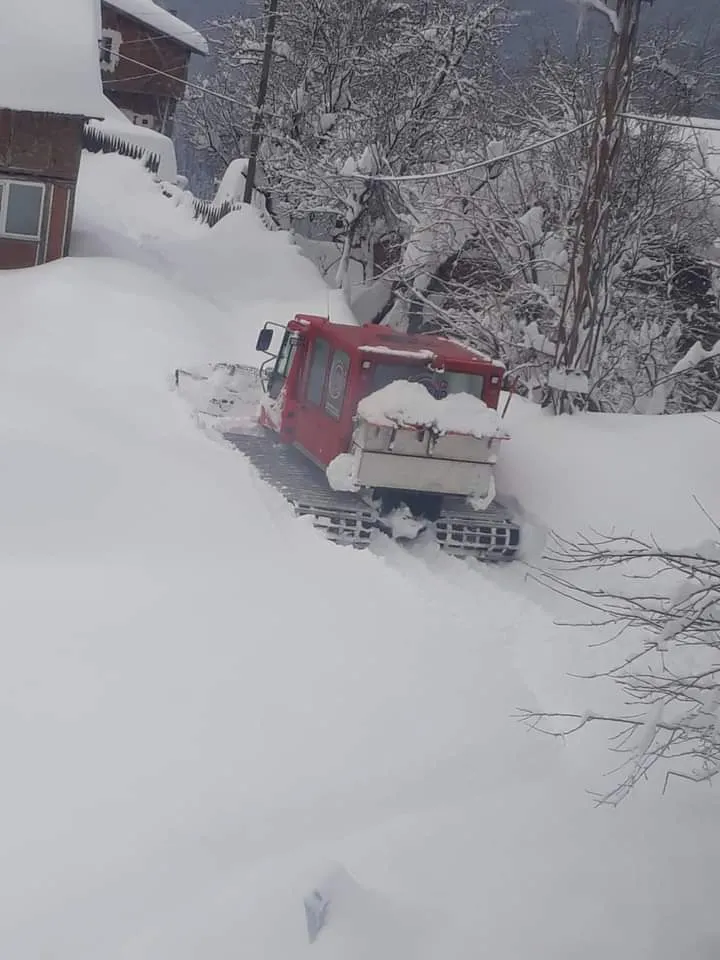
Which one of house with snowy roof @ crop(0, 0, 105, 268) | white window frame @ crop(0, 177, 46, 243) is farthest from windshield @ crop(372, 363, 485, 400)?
white window frame @ crop(0, 177, 46, 243)

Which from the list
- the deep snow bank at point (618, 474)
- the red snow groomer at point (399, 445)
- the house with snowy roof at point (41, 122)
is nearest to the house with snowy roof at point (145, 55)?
the house with snowy roof at point (41, 122)

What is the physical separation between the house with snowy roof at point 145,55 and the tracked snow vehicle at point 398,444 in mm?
37438

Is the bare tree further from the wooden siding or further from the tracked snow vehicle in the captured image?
the wooden siding

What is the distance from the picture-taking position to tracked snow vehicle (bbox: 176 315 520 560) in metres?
10.1

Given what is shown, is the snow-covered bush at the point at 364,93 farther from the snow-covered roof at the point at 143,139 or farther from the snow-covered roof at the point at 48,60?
the snow-covered roof at the point at 48,60

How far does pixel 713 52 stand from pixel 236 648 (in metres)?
29.1

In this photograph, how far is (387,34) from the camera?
29.3 meters

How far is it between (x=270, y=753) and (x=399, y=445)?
421 cm

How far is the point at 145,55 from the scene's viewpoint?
1837 inches

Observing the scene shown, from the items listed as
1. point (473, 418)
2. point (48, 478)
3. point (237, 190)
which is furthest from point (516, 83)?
point (48, 478)

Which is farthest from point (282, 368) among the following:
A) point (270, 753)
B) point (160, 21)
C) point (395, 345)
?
point (160, 21)

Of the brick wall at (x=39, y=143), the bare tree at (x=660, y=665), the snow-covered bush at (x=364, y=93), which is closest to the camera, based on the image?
the bare tree at (x=660, y=665)

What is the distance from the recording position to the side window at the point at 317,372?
11211 mm

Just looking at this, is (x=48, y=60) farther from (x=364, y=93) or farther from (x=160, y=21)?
(x=160, y=21)
